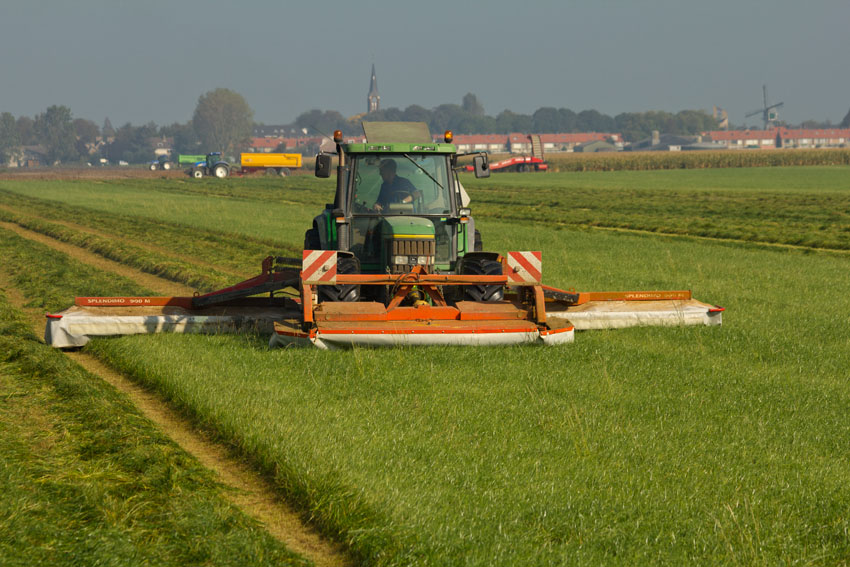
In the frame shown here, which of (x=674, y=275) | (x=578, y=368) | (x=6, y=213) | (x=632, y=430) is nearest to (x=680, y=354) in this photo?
(x=578, y=368)

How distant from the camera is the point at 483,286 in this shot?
1175 cm

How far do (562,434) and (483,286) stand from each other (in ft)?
14.8

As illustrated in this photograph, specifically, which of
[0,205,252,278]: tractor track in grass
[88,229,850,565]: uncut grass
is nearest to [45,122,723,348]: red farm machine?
[88,229,850,565]: uncut grass

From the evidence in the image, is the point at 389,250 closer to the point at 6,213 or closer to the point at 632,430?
the point at 632,430

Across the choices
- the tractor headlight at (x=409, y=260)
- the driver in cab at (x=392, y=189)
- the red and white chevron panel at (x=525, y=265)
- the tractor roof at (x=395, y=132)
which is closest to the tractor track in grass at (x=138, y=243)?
the tractor roof at (x=395, y=132)

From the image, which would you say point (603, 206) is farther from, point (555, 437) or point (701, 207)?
point (555, 437)

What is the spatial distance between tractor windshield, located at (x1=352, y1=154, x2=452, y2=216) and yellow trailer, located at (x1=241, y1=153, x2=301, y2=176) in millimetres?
70562

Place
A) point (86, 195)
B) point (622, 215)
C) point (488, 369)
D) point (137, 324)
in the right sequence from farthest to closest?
1. point (86, 195)
2. point (622, 215)
3. point (137, 324)
4. point (488, 369)

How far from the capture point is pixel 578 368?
9664 millimetres

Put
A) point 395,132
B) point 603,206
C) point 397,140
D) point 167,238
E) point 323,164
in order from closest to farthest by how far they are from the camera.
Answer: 1. point 323,164
2. point 397,140
3. point 395,132
4. point 167,238
5. point 603,206

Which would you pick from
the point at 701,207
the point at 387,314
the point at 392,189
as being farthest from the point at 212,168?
the point at 387,314

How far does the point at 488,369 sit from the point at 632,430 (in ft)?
7.67

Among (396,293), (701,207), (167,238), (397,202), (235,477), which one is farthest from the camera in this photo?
(701,207)

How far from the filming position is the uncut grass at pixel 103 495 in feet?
17.5
